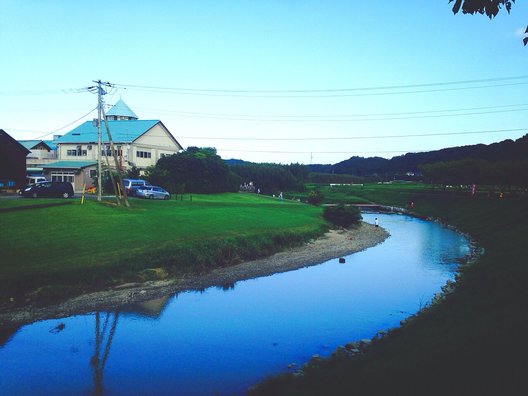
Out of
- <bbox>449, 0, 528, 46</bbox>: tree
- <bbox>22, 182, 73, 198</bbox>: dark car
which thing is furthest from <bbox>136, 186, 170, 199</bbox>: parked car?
<bbox>449, 0, 528, 46</bbox>: tree

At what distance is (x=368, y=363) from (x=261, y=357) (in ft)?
17.2

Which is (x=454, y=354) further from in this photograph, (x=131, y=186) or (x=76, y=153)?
(x=76, y=153)

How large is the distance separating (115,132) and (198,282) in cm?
5354

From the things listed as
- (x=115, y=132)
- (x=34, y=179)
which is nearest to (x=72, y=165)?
(x=34, y=179)

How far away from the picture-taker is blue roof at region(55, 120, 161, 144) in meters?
70.4

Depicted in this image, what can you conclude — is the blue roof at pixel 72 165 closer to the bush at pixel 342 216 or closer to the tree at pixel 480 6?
the bush at pixel 342 216

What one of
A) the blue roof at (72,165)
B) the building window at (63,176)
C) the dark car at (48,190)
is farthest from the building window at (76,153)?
the dark car at (48,190)

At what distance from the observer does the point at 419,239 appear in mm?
49219

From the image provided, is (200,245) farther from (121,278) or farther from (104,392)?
(104,392)

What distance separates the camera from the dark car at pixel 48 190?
44753 millimetres

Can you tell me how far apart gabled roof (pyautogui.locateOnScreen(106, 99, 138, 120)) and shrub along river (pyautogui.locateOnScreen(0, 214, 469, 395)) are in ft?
224

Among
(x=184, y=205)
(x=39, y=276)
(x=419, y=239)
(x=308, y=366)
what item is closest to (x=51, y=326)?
(x=39, y=276)

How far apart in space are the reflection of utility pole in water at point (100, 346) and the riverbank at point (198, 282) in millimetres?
1562

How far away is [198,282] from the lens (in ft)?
89.8
